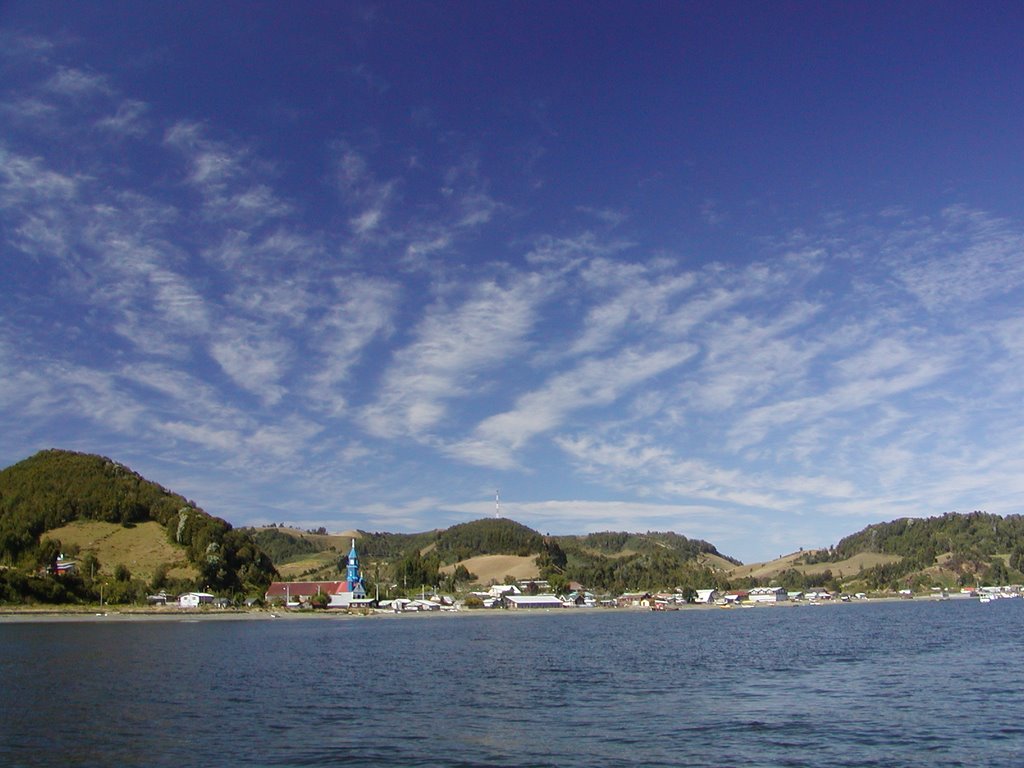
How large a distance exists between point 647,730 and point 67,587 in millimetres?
200383

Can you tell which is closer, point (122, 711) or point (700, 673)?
point (122, 711)

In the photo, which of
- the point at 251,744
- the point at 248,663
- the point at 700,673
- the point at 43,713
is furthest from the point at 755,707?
the point at 248,663

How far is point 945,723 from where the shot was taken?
37938 mm

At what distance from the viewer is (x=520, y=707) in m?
44.8

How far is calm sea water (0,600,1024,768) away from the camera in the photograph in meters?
32.4

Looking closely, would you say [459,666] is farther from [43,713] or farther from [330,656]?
[43,713]

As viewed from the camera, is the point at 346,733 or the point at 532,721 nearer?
the point at 346,733

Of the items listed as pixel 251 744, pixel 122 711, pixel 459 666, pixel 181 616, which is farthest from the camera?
pixel 181 616

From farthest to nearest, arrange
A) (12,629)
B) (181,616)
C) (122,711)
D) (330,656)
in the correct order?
(181,616) < (12,629) < (330,656) < (122,711)

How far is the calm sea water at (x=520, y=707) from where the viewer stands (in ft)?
106

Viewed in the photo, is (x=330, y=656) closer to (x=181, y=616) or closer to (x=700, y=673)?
(x=700, y=673)

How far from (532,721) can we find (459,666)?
31.5 metres

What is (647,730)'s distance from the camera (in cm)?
3691

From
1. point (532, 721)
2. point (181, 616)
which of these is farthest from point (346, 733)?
point (181, 616)
